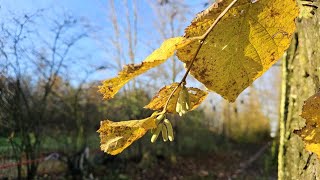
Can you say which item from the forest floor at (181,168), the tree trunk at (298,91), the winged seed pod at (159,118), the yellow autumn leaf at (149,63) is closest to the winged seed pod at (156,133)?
the winged seed pod at (159,118)

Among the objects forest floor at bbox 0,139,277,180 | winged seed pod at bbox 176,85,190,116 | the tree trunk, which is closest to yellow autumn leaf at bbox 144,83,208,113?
winged seed pod at bbox 176,85,190,116

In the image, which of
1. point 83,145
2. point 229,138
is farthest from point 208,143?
point 83,145

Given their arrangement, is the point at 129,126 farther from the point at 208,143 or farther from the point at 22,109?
the point at 208,143

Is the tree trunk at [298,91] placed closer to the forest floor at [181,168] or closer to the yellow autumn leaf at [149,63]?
the yellow autumn leaf at [149,63]

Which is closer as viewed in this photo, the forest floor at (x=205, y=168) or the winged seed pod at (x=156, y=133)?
the winged seed pod at (x=156, y=133)

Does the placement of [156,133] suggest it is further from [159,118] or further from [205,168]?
[205,168]

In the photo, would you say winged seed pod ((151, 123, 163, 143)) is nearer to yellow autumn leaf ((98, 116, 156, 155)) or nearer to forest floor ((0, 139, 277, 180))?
yellow autumn leaf ((98, 116, 156, 155))
